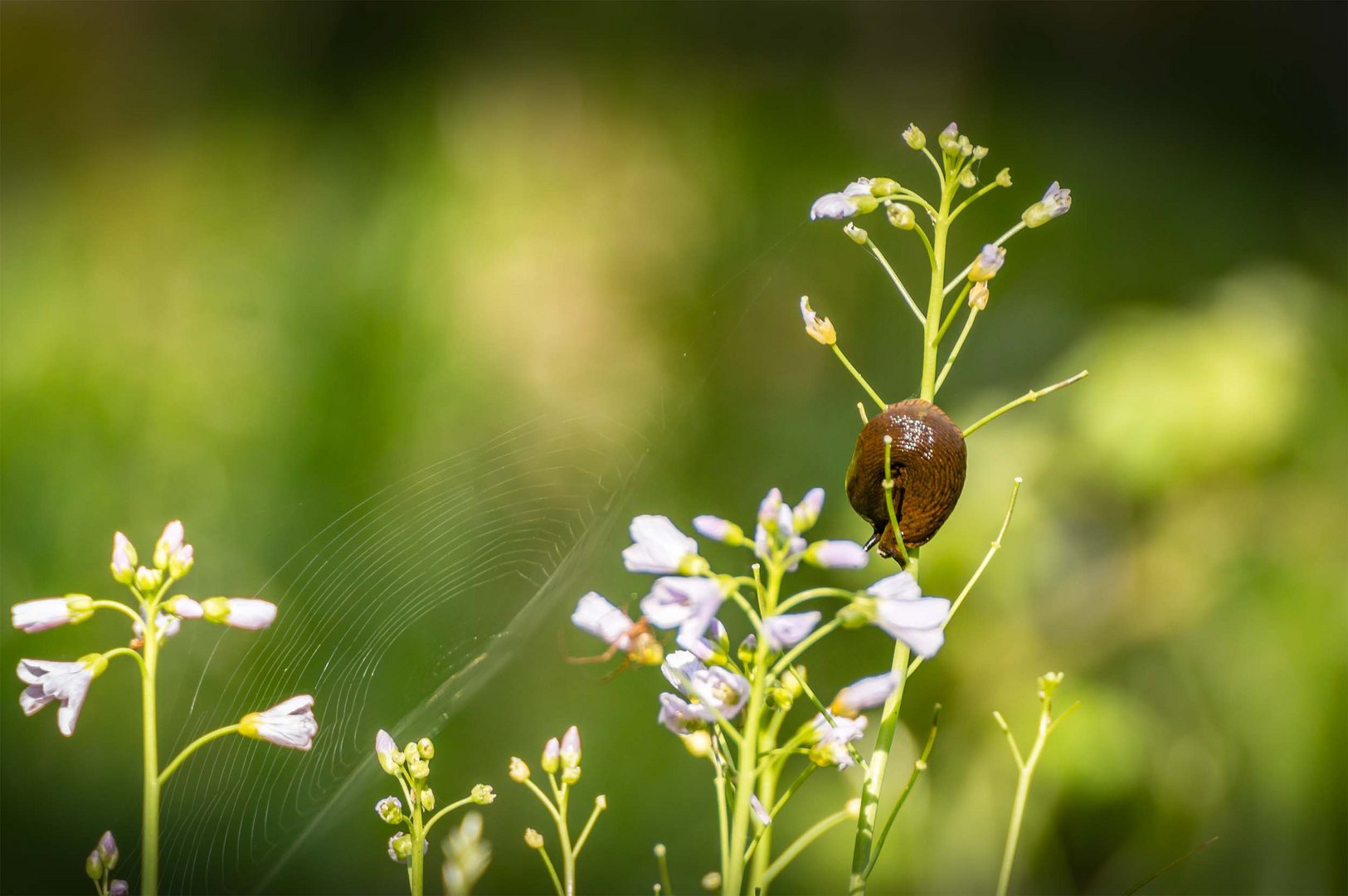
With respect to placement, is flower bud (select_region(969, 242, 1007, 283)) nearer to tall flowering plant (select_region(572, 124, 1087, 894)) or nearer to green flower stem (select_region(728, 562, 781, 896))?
tall flowering plant (select_region(572, 124, 1087, 894))

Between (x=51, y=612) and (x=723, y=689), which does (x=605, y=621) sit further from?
(x=51, y=612)

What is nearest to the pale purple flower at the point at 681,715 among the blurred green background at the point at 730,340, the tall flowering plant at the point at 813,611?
the tall flowering plant at the point at 813,611

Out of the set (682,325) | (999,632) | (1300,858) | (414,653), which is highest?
(682,325)

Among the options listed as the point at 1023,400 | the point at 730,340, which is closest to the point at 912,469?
the point at 1023,400

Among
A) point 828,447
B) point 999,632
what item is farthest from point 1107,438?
point 828,447

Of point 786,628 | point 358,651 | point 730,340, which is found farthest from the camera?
point 730,340

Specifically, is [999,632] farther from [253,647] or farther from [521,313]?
[253,647]

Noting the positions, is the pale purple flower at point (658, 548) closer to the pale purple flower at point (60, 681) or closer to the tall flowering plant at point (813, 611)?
the tall flowering plant at point (813, 611)
